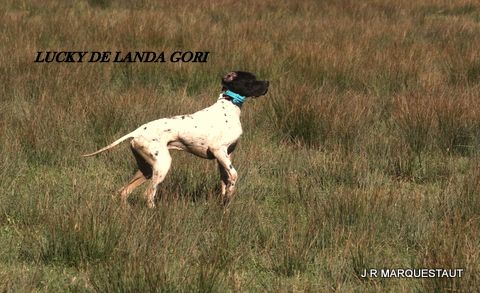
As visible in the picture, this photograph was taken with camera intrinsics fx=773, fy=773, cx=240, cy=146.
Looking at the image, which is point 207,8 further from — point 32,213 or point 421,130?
point 32,213

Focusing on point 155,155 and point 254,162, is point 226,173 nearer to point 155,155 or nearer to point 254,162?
point 155,155

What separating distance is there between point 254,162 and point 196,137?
50.3 inches

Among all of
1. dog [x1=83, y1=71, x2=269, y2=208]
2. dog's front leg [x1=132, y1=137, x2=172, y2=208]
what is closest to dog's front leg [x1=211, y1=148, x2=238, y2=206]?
dog [x1=83, y1=71, x2=269, y2=208]

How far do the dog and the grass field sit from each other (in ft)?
0.50

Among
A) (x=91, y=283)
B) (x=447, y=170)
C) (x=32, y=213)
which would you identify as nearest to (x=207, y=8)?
(x=447, y=170)

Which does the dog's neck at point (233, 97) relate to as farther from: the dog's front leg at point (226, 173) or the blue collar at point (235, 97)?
the dog's front leg at point (226, 173)

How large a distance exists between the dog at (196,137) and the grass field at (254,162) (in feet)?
0.50

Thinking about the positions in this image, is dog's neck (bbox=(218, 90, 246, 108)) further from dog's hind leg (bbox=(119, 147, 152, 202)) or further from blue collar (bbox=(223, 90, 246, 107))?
dog's hind leg (bbox=(119, 147, 152, 202))

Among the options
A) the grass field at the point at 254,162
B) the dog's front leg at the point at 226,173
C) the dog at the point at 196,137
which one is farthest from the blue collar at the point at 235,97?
the grass field at the point at 254,162

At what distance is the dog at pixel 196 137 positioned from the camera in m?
4.16

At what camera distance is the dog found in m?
4.16

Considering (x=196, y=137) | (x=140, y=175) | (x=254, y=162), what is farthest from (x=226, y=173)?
(x=254, y=162)

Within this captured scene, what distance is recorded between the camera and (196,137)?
4.27 metres

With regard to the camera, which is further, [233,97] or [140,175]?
[233,97]
